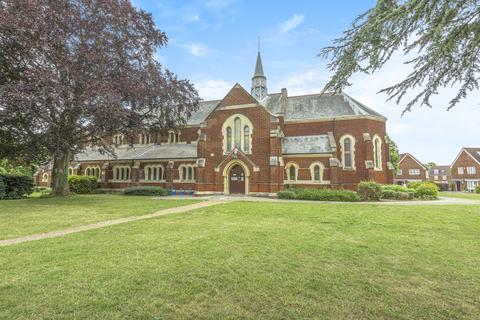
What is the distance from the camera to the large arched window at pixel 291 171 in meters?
26.6

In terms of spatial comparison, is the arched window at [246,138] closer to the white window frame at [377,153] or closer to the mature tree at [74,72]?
the mature tree at [74,72]

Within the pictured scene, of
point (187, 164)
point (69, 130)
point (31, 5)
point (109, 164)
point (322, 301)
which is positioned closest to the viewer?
point (322, 301)

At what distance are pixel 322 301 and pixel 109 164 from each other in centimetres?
3330

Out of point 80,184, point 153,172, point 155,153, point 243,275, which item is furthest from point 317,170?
point 80,184

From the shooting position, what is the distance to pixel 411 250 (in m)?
6.79

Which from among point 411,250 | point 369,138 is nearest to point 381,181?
point 369,138

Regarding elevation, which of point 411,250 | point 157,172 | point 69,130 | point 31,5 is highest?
point 31,5

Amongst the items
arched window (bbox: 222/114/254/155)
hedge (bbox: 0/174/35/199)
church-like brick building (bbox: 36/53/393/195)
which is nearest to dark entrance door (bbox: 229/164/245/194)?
church-like brick building (bbox: 36/53/393/195)

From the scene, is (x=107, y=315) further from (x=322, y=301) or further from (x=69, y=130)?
(x=69, y=130)

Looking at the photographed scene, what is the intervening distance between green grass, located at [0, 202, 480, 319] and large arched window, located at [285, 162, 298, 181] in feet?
58.2

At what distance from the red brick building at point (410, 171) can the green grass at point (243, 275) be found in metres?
59.2

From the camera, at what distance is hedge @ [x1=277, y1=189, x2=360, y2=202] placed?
20.8 m

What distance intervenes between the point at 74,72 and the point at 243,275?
1677cm

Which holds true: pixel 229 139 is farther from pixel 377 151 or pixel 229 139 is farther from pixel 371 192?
pixel 377 151
